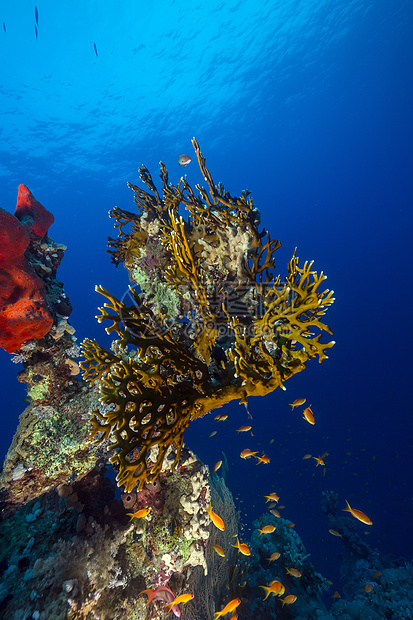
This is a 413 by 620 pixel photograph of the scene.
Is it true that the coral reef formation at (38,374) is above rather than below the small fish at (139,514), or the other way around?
above

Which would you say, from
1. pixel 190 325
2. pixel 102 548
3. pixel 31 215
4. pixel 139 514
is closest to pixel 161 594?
pixel 102 548

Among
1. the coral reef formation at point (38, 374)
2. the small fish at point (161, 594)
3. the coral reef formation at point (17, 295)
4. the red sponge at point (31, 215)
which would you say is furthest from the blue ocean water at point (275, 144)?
the red sponge at point (31, 215)

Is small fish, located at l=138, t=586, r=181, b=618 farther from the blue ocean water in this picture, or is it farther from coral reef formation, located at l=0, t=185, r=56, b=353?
the blue ocean water

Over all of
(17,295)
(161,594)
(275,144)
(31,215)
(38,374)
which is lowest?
(161,594)

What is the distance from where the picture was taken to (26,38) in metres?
38.1

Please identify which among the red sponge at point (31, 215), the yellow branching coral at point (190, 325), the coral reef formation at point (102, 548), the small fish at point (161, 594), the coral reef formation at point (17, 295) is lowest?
the small fish at point (161, 594)

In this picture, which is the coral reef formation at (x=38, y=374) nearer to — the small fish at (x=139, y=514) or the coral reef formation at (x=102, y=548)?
the coral reef formation at (x=102, y=548)

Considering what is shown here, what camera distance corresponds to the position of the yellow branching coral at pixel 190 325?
2955 millimetres

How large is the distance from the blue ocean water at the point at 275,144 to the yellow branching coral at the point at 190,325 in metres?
14.0

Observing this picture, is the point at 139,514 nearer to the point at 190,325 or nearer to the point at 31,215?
the point at 190,325

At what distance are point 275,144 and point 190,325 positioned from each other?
96.9 meters

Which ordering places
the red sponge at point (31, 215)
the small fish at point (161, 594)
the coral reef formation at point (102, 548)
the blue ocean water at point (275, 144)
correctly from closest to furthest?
the coral reef formation at point (102, 548) < the small fish at point (161, 594) < the red sponge at point (31, 215) < the blue ocean water at point (275, 144)

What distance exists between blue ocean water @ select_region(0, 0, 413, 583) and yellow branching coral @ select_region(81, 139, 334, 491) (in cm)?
1400

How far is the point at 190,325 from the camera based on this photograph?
196 inches
